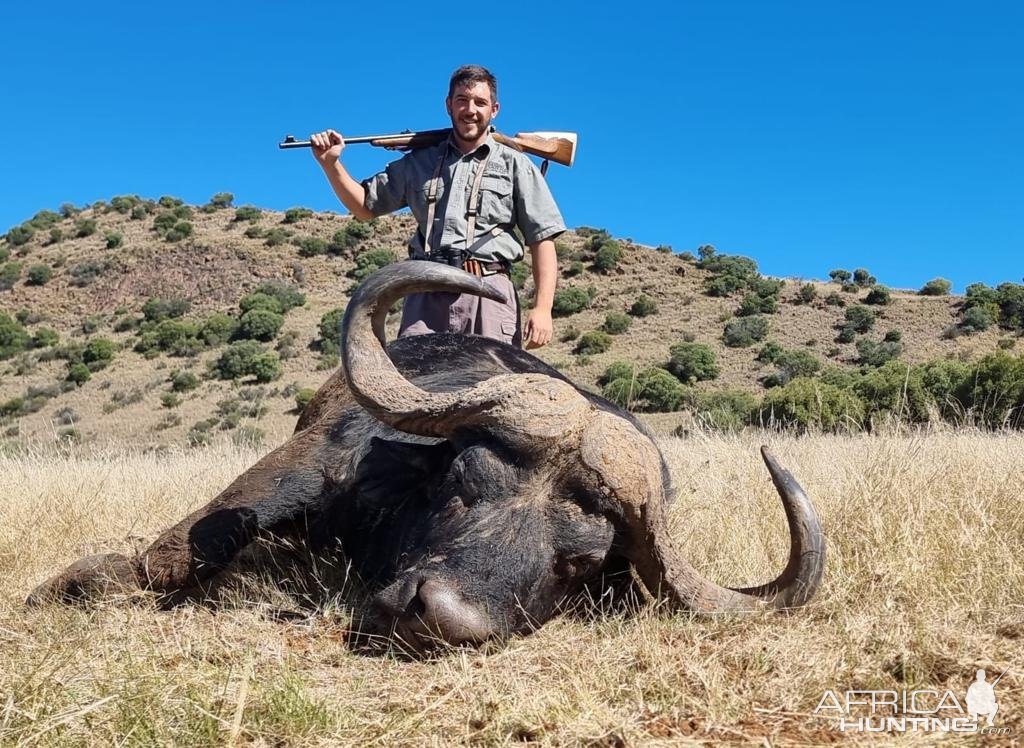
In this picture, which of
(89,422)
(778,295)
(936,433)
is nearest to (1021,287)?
(778,295)

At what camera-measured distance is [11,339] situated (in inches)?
1706

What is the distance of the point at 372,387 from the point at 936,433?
5.65 meters

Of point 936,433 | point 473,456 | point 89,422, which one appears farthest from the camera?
point 89,422

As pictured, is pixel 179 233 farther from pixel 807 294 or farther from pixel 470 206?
pixel 470 206

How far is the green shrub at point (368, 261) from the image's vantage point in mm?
50531

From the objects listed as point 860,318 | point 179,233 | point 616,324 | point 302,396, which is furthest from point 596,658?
point 179,233

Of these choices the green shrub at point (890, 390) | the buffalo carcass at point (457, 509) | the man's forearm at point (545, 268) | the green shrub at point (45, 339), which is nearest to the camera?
the buffalo carcass at point (457, 509)

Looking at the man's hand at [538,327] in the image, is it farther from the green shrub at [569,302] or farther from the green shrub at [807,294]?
the green shrub at [807,294]

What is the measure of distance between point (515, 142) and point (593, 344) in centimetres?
3082

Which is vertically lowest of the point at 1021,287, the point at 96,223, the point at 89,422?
the point at 89,422

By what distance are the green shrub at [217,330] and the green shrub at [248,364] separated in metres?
3.40

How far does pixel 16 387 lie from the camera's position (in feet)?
127

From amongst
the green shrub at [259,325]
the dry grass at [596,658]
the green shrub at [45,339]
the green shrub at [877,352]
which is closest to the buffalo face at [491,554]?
the dry grass at [596,658]

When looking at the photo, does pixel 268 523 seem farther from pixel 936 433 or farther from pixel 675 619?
pixel 936 433
